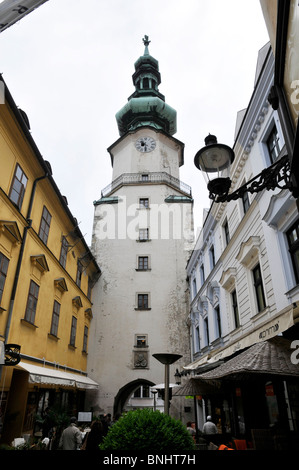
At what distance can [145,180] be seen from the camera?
91.8ft

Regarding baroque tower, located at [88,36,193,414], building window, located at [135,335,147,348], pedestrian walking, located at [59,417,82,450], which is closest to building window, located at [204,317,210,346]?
baroque tower, located at [88,36,193,414]

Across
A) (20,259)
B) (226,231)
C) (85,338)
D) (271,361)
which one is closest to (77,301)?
(85,338)

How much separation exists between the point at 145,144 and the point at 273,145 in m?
22.6

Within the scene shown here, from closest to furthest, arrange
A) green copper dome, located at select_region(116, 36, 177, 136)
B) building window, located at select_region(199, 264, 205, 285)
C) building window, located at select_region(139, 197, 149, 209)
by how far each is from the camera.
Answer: building window, located at select_region(199, 264, 205, 285)
building window, located at select_region(139, 197, 149, 209)
green copper dome, located at select_region(116, 36, 177, 136)

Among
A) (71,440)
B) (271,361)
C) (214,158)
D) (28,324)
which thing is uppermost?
(214,158)

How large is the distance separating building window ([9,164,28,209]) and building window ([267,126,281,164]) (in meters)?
8.42

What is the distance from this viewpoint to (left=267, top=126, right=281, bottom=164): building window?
851cm

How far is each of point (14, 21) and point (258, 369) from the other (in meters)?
9.50

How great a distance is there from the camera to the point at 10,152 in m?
11.2

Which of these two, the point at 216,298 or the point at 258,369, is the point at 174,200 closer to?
the point at 216,298

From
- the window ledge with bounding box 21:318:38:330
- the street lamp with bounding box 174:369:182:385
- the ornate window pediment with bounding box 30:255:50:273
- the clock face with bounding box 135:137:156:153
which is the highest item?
the clock face with bounding box 135:137:156:153

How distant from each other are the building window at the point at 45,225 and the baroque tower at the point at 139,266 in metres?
10.2

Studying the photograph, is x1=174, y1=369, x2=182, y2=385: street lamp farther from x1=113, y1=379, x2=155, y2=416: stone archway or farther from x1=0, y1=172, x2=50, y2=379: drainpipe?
x1=0, y1=172, x2=50, y2=379: drainpipe

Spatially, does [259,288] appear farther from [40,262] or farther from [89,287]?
[89,287]
